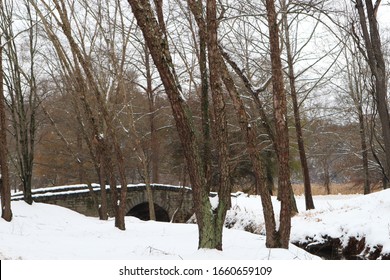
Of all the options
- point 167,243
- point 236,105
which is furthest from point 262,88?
point 167,243

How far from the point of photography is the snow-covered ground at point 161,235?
5.93 m

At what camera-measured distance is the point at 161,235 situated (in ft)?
31.7

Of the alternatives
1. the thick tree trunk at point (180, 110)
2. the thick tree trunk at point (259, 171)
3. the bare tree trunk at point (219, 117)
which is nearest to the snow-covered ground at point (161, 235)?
the thick tree trunk at point (259, 171)

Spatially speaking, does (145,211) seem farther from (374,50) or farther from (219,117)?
(219,117)

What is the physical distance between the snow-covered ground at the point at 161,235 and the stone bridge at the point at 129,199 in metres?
2.45

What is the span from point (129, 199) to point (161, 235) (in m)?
10.4

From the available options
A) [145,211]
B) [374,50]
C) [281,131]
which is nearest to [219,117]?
[281,131]

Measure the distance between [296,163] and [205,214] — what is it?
23156 millimetres

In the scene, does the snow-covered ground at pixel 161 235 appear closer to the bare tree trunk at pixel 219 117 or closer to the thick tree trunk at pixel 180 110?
the thick tree trunk at pixel 180 110

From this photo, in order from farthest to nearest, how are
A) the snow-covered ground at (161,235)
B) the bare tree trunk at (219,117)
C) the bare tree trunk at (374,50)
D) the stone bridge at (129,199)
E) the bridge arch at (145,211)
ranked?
the bridge arch at (145,211)
the stone bridge at (129,199)
the bare tree trunk at (374,50)
the snow-covered ground at (161,235)
the bare tree trunk at (219,117)

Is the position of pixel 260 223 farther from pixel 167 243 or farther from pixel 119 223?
pixel 167 243

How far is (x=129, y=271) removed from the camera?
4469 millimetres

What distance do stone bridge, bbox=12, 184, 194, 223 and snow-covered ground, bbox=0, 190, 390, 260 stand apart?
8.04 ft

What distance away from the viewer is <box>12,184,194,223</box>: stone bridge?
17125 millimetres
